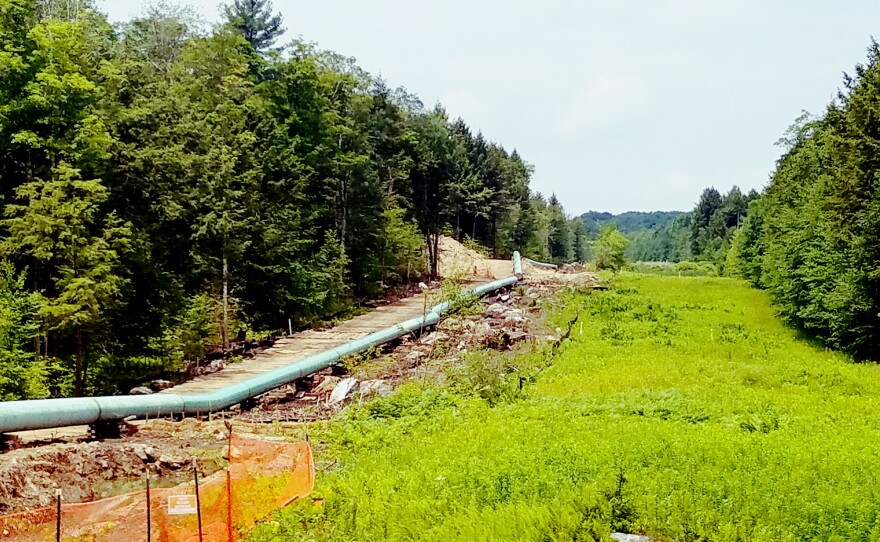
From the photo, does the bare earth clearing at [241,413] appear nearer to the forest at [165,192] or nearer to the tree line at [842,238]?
the forest at [165,192]

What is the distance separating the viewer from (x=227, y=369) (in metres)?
23.4

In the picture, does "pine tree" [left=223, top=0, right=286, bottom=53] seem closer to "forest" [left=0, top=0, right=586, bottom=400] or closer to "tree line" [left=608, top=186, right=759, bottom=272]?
"forest" [left=0, top=0, right=586, bottom=400]

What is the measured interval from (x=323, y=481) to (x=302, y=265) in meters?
24.1

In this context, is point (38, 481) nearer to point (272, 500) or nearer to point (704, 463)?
point (272, 500)

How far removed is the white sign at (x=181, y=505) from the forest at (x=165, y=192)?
11.1m

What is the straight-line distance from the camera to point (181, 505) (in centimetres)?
833

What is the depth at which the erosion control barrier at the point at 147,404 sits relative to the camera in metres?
13.0

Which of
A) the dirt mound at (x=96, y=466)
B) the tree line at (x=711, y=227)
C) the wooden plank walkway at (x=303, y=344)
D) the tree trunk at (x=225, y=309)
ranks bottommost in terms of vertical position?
the dirt mound at (x=96, y=466)

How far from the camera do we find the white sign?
819 cm

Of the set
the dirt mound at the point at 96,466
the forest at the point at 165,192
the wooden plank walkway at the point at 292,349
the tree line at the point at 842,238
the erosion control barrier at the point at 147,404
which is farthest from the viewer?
the tree line at the point at 842,238

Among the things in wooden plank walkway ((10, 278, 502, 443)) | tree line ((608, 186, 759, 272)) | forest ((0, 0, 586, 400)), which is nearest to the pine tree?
forest ((0, 0, 586, 400))

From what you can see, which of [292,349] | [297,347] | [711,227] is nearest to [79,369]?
[292,349]

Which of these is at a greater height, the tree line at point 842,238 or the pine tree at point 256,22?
the pine tree at point 256,22

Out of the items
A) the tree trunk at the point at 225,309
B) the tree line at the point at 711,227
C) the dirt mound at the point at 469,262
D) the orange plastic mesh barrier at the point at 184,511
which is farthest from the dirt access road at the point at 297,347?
the tree line at the point at 711,227
